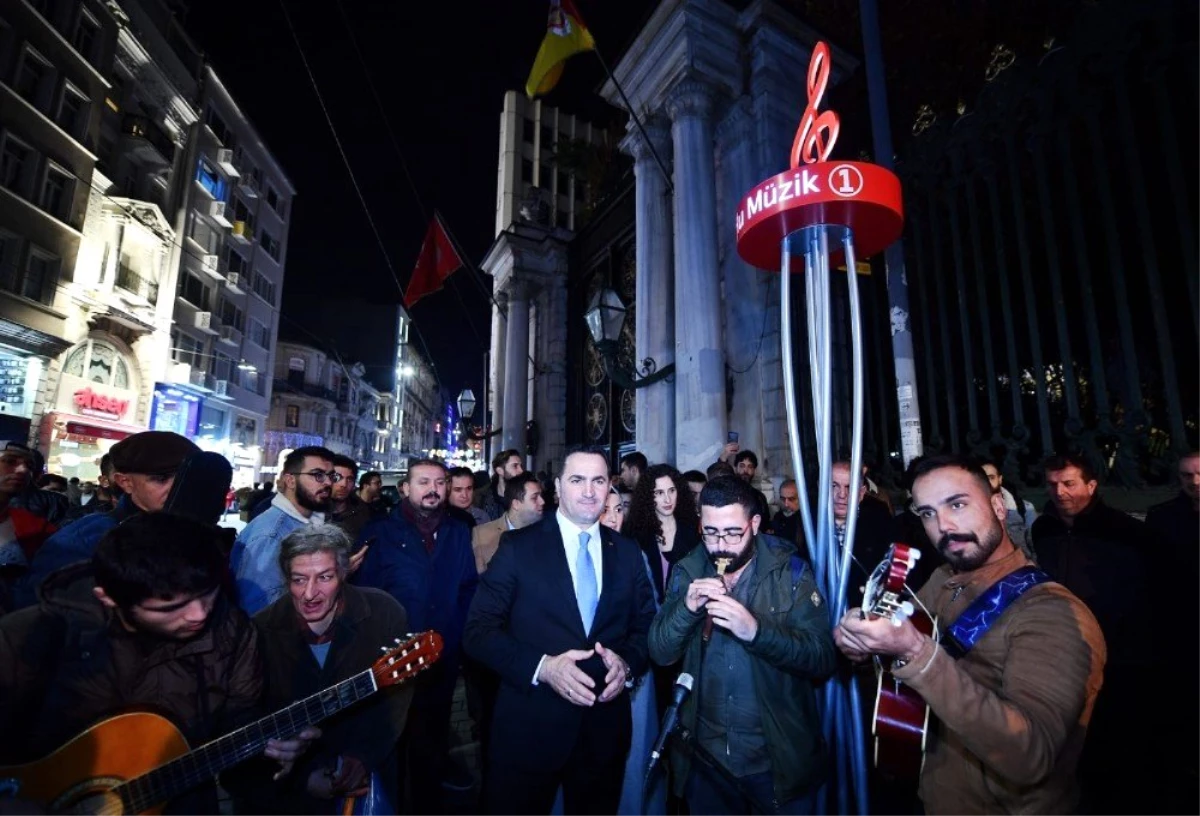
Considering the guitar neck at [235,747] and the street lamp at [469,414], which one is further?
the street lamp at [469,414]

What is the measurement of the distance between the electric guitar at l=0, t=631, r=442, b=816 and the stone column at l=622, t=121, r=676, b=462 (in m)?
7.77

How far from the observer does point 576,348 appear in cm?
1620

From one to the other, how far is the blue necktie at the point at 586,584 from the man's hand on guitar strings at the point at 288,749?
50.0 inches

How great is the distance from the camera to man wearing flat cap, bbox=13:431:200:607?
262 cm

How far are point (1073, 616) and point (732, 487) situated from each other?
49.3 inches

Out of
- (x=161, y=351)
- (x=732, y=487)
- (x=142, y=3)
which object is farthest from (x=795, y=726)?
(x=142, y=3)

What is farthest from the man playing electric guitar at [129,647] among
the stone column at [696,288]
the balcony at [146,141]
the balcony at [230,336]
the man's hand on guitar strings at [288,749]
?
the balcony at [230,336]

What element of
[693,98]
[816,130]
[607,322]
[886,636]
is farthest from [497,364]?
[886,636]

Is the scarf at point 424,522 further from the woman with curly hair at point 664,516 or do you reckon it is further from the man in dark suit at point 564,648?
the man in dark suit at point 564,648

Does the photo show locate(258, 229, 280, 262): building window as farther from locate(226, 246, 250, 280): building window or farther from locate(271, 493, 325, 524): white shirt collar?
locate(271, 493, 325, 524): white shirt collar

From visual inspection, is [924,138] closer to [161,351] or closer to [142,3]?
[161,351]

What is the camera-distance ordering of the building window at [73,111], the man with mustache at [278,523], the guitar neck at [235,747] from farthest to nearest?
the building window at [73,111] → the man with mustache at [278,523] → the guitar neck at [235,747]

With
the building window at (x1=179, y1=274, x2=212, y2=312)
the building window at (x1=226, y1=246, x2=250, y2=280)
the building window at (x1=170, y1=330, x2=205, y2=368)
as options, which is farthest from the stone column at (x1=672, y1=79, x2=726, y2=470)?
the building window at (x1=226, y1=246, x2=250, y2=280)

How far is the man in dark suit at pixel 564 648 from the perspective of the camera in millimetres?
2500
